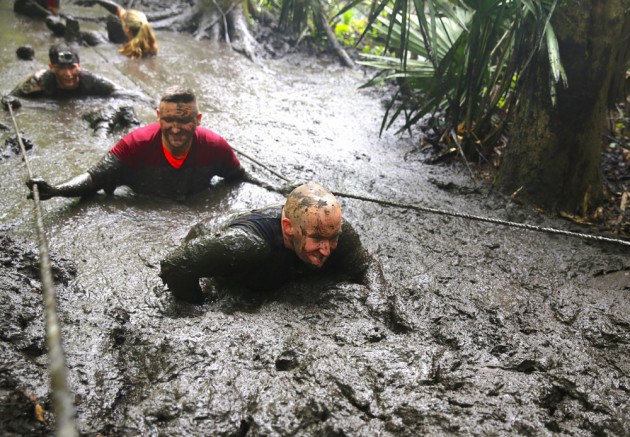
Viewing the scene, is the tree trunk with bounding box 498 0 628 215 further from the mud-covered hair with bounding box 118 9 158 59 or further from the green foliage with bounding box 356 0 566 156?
the mud-covered hair with bounding box 118 9 158 59

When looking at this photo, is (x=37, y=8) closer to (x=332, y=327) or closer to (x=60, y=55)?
(x=60, y=55)

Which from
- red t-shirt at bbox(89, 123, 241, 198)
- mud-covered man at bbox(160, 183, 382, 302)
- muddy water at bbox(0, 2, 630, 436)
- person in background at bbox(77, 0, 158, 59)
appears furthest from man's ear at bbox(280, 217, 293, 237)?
person in background at bbox(77, 0, 158, 59)

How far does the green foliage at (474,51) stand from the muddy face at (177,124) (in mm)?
1565

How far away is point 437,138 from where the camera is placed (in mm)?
5789

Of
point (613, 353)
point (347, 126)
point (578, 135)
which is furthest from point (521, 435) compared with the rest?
point (347, 126)

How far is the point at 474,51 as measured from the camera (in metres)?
4.51

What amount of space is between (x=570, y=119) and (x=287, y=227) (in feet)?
9.31

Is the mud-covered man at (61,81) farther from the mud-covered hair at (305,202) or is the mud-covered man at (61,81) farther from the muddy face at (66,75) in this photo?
the mud-covered hair at (305,202)

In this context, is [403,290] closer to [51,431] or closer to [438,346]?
[438,346]

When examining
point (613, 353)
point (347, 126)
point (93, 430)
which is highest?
point (347, 126)

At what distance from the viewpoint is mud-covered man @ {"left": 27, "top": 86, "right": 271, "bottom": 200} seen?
3.70 metres

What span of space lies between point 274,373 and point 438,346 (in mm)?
871

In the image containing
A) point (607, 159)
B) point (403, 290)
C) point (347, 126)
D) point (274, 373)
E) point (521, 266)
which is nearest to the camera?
point (274, 373)

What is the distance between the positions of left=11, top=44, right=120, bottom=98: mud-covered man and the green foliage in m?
3.61
